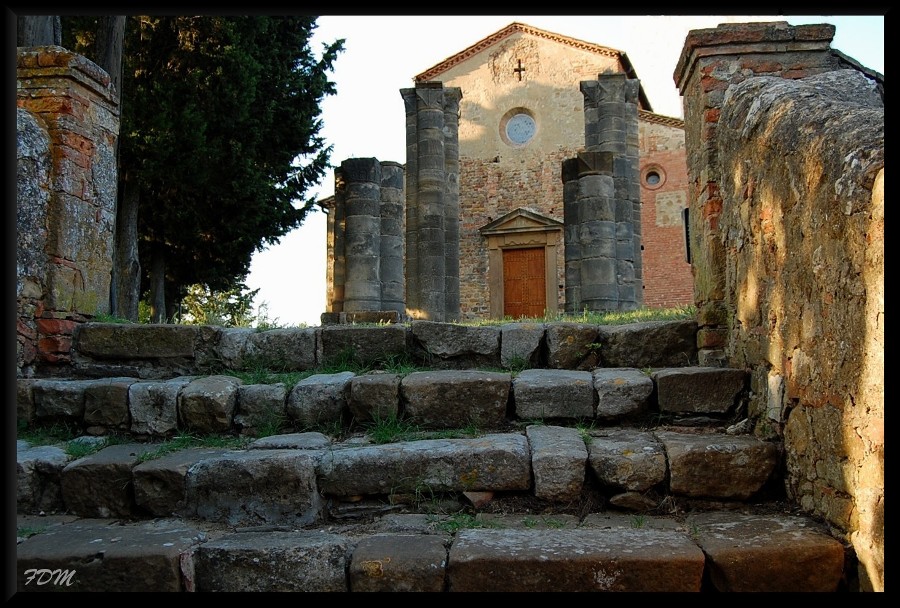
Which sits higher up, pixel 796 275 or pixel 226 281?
pixel 226 281

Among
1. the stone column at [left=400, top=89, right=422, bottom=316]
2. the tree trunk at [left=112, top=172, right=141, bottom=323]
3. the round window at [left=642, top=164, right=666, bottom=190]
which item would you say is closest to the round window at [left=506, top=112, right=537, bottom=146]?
the round window at [left=642, top=164, right=666, bottom=190]

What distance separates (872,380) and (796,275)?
898 mm

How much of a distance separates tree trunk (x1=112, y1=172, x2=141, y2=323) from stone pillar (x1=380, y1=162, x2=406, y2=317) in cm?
454

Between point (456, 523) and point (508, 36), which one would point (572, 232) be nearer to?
point (456, 523)

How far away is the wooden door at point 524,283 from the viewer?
21.9m

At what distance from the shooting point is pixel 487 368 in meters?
4.98

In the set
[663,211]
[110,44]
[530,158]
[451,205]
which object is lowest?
[451,205]

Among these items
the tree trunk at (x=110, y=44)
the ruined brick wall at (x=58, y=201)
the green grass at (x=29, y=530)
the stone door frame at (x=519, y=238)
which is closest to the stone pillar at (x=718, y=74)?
the green grass at (x=29, y=530)

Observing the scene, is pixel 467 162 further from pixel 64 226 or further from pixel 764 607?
pixel 764 607

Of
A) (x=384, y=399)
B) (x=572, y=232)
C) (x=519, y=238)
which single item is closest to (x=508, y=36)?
(x=519, y=238)

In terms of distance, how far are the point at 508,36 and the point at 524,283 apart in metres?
10.1

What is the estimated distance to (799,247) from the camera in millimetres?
3396

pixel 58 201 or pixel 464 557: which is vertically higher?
pixel 58 201
